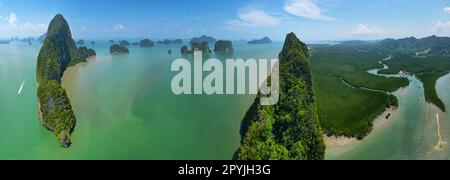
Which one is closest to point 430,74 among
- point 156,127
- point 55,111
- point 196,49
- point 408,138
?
point 408,138

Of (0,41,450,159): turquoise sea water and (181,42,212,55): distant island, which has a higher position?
(181,42,212,55): distant island

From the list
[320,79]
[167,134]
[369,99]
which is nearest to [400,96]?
[369,99]

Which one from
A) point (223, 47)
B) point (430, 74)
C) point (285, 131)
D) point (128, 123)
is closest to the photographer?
point (285, 131)

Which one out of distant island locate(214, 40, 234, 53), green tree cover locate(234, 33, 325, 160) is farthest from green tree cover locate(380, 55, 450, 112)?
distant island locate(214, 40, 234, 53)

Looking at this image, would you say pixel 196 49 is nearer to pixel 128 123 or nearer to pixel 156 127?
pixel 128 123

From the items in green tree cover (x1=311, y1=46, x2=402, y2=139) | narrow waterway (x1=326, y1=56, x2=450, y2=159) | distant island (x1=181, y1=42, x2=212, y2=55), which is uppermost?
distant island (x1=181, y1=42, x2=212, y2=55)

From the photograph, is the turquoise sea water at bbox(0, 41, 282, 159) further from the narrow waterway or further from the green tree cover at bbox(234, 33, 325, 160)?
the narrow waterway
